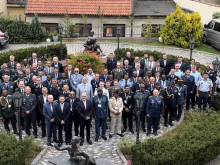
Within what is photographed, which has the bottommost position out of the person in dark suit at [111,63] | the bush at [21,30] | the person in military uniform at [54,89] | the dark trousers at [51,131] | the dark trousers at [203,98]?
the dark trousers at [51,131]

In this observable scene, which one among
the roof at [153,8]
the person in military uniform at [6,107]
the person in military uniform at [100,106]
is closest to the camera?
the person in military uniform at [100,106]

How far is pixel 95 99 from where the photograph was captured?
488 inches

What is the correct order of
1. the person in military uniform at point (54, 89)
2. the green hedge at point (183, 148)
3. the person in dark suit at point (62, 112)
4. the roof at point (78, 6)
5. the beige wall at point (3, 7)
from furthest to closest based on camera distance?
the beige wall at point (3, 7) → the roof at point (78, 6) → the person in military uniform at point (54, 89) → the person in dark suit at point (62, 112) → the green hedge at point (183, 148)

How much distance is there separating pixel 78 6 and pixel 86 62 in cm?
1368

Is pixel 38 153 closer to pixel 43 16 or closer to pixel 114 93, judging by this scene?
pixel 114 93

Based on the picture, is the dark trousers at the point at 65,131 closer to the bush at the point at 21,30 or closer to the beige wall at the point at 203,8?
the bush at the point at 21,30

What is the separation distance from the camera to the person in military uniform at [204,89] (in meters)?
14.4

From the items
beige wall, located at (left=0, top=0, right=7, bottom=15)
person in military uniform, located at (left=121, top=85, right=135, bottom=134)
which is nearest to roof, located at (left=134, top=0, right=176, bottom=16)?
beige wall, located at (left=0, top=0, right=7, bottom=15)

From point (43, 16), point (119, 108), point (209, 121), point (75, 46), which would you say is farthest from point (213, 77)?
point (43, 16)

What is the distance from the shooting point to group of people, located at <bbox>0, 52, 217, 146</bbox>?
12062mm

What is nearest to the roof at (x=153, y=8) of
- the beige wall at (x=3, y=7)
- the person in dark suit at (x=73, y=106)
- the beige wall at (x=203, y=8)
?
the beige wall at (x=203, y=8)

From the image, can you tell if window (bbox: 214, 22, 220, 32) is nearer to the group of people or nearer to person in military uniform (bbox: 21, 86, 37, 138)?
the group of people

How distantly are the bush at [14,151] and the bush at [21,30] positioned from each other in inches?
638

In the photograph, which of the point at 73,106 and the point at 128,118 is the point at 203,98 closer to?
the point at 128,118
